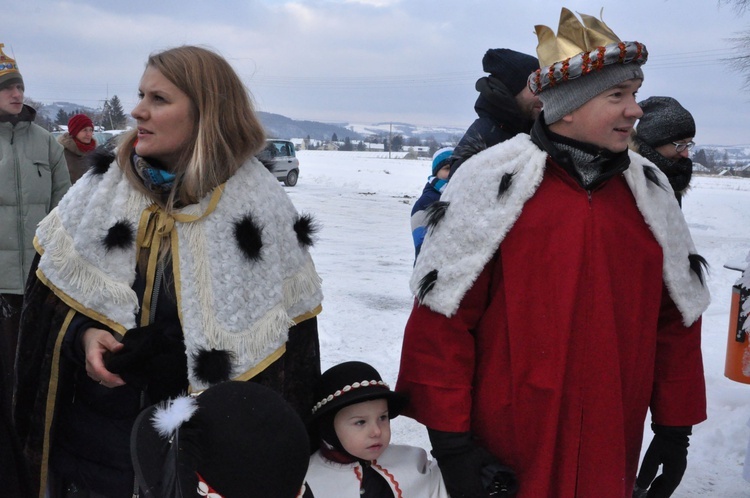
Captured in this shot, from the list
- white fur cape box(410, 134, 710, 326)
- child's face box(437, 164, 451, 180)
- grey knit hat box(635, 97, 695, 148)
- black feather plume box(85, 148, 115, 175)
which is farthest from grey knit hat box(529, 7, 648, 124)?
child's face box(437, 164, 451, 180)

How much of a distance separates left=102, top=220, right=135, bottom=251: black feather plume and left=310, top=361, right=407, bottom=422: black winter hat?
0.73 m

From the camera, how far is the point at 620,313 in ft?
6.23

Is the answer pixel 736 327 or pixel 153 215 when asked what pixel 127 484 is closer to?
pixel 153 215

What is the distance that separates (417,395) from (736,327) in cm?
301

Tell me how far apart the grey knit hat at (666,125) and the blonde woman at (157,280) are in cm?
210

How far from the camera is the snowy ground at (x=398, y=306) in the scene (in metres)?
4.01

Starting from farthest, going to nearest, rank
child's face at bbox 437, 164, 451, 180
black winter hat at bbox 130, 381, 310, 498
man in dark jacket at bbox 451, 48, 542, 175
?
child's face at bbox 437, 164, 451, 180
man in dark jacket at bbox 451, 48, 542, 175
black winter hat at bbox 130, 381, 310, 498

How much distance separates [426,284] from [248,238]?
54 centimetres

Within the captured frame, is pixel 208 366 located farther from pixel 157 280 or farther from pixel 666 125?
pixel 666 125

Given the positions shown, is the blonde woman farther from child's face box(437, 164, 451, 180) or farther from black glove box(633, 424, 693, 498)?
child's face box(437, 164, 451, 180)

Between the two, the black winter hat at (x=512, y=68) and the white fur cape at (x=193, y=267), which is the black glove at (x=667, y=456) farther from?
the black winter hat at (x=512, y=68)

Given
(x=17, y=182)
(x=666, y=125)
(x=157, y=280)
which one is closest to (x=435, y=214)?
(x=157, y=280)

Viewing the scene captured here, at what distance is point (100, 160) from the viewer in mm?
2094

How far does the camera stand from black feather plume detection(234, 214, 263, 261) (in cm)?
201
